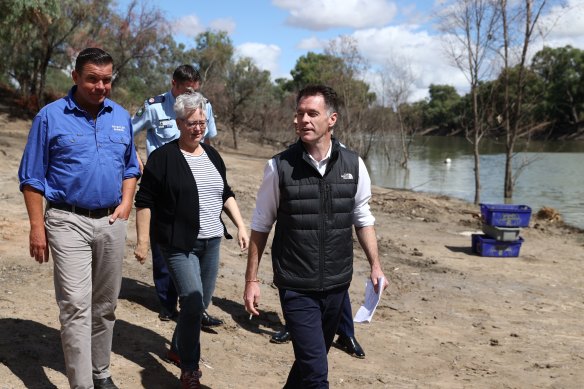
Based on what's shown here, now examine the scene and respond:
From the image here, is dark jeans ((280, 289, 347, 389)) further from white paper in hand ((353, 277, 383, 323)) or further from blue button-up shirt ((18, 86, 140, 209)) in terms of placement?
blue button-up shirt ((18, 86, 140, 209))

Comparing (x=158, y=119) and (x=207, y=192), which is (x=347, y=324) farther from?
(x=158, y=119)

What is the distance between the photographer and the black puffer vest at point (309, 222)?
3.13 meters

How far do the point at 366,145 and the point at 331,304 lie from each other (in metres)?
32.1

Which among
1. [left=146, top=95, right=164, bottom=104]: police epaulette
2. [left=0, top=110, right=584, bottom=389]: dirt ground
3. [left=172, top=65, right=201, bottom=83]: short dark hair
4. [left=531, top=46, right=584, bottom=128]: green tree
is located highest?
[left=531, top=46, right=584, bottom=128]: green tree

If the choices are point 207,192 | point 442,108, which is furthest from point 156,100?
point 442,108

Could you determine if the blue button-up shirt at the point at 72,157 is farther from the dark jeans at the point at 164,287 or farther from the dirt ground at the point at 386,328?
the dark jeans at the point at 164,287

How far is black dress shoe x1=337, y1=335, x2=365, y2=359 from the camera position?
5.12 meters

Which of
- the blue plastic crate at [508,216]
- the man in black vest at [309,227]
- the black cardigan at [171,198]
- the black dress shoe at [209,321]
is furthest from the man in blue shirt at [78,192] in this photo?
the blue plastic crate at [508,216]

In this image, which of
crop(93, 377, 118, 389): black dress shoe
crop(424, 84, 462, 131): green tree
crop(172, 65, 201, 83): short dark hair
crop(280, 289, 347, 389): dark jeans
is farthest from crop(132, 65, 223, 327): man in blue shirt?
crop(424, 84, 462, 131): green tree

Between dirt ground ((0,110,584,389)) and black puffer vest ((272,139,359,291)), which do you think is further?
dirt ground ((0,110,584,389))

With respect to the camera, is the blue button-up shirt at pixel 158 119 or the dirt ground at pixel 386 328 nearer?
the dirt ground at pixel 386 328

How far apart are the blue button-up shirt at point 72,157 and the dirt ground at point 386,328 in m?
1.25

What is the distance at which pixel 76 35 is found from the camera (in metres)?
28.9

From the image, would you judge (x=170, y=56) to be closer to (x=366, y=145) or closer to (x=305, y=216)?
(x=366, y=145)
